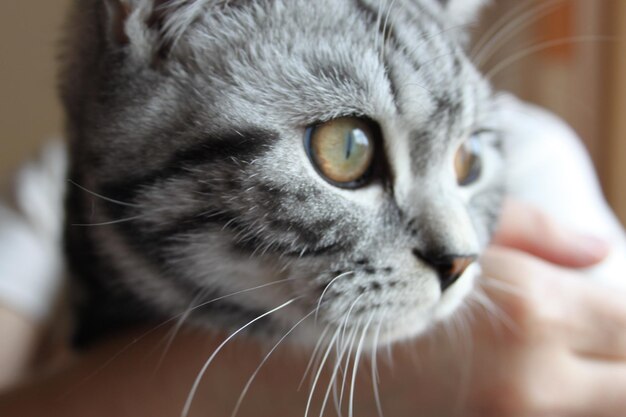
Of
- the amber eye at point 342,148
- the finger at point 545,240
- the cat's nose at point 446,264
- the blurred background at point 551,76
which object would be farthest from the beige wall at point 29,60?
the finger at point 545,240

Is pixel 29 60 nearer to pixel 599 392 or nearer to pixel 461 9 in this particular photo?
pixel 461 9

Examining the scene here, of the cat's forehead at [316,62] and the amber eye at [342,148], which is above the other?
the cat's forehead at [316,62]

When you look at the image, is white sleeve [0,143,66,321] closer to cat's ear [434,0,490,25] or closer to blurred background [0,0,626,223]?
A: blurred background [0,0,626,223]

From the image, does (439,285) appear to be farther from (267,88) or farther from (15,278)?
(15,278)

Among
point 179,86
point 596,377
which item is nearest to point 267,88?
point 179,86

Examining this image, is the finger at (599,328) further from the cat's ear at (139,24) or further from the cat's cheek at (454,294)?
the cat's ear at (139,24)

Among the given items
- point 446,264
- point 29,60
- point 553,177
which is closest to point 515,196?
point 553,177

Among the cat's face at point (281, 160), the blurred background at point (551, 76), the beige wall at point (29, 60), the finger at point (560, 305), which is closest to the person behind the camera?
the cat's face at point (281, 160)
